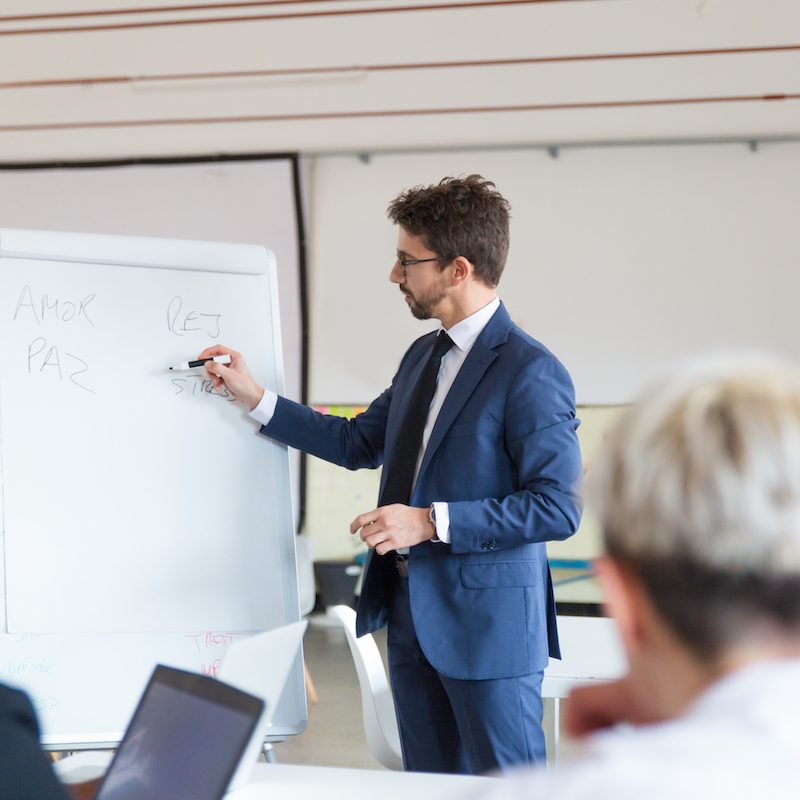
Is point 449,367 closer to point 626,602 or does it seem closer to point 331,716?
point 626,602

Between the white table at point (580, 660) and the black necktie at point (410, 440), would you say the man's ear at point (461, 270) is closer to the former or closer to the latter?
the black necktie at point (410, 440)

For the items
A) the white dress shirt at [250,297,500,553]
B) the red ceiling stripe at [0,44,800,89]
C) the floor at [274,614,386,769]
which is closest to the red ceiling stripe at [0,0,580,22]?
the red ceiling stripe at [0,44,800,89]

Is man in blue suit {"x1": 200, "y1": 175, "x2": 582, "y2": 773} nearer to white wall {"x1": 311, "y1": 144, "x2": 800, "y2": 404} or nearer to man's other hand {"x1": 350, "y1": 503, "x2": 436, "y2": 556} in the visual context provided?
man's other hand {"x1": 350, "y1": 503, "x2": 436, "y2": 556}

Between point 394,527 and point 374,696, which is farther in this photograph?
point 374,696

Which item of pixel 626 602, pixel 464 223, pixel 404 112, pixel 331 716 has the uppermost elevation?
pixel 404 112

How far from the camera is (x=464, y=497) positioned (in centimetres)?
191

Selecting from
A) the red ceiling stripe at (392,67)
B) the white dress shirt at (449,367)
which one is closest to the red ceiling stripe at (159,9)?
the red ceiling stripe at (392,67)

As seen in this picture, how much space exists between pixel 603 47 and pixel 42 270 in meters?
2.91

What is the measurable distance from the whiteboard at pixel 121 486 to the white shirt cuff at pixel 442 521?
38cm

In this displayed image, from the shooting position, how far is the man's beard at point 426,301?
6.74 ft

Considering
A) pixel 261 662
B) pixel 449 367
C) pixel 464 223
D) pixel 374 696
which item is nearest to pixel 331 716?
pixel 374 696

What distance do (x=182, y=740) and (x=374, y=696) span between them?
1.06m

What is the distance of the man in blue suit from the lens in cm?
183

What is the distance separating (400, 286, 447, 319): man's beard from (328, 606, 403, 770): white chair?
72 centimetres
